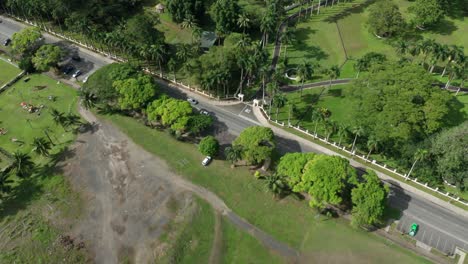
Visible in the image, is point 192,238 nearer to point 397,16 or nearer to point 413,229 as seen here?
point 413,229

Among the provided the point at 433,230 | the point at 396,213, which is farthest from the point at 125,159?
the point at 433,230

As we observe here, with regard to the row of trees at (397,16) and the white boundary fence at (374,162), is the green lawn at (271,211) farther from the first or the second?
the row of trees at (397,16)

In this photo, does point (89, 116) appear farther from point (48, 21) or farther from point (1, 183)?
point (48, 21)

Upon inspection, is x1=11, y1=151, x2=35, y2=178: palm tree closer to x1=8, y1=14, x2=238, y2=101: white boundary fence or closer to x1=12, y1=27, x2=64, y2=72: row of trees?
x1=12, y1=27, x2=64, y2=72: row of trees

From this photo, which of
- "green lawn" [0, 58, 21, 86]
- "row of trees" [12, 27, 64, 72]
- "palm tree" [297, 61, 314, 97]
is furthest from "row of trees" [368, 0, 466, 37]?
"green lawn" [0, 58, 21, 86]

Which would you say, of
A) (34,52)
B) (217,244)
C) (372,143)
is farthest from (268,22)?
(34,52)

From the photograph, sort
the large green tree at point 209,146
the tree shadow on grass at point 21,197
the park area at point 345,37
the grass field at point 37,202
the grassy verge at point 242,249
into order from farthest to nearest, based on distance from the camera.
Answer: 1. the park area at point 345,37
2. the large green tree at point 209,146
3. the tree shadow on grass at point 21,197
4. the grass field at point 37,202
5. the grassy verge at point 242,249

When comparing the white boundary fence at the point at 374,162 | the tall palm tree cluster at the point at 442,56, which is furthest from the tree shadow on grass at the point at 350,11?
the white boundary fence at the point at 374,162
